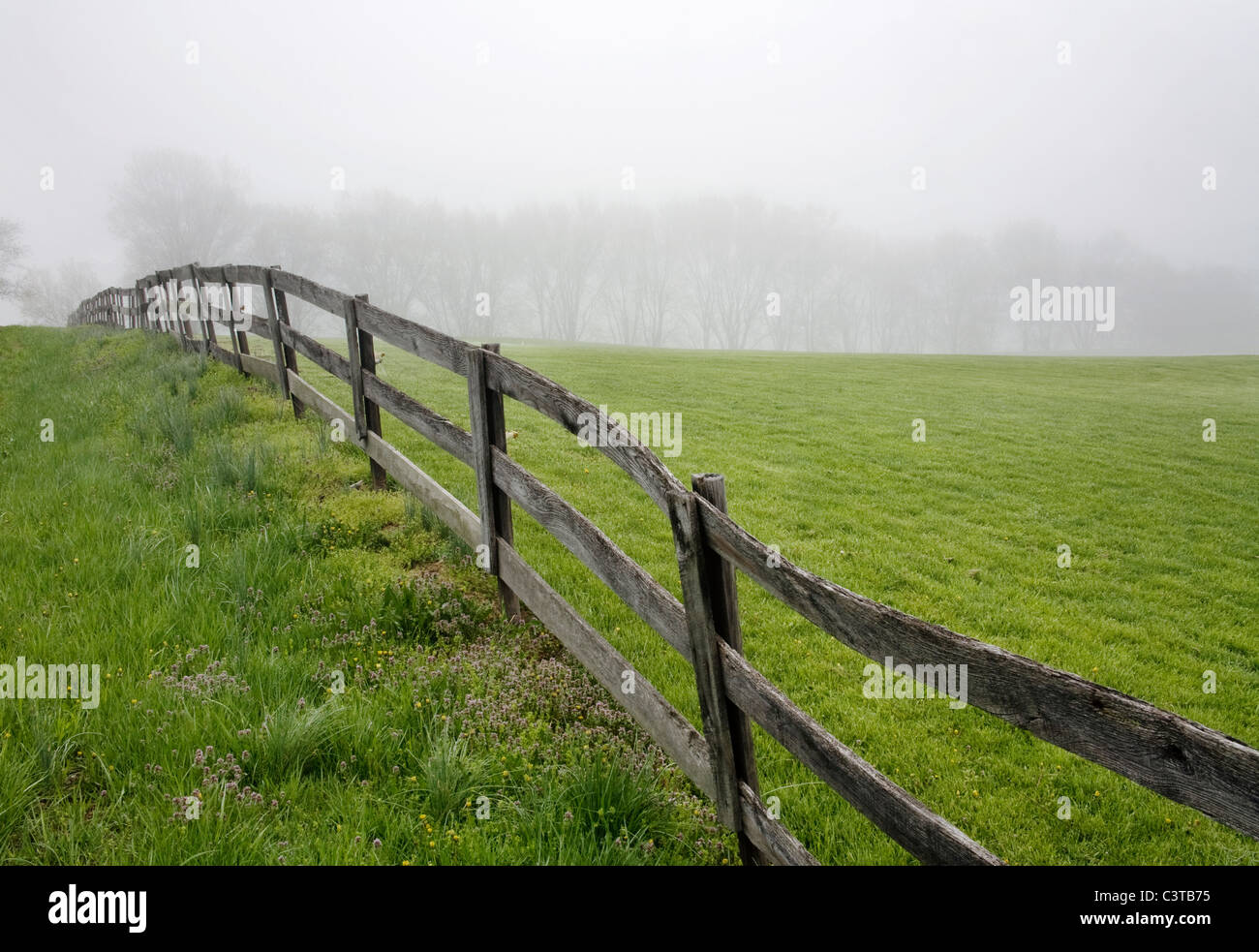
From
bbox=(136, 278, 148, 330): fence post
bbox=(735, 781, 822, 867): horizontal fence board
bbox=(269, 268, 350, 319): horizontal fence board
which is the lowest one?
bbox=(735, 781, 822, 867): horizontal fence board

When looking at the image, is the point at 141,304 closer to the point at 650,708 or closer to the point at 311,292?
the point at 311,292

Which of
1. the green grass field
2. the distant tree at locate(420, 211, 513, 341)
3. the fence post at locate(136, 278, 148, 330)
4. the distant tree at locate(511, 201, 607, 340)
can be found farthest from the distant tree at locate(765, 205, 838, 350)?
the green grass field

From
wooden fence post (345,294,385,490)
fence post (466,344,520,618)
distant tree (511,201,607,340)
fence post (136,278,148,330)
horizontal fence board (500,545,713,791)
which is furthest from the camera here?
distant tree (511,201,607,340)

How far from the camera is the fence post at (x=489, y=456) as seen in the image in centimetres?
469

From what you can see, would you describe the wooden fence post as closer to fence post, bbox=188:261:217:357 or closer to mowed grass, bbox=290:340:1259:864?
mowed grass, bbox=290:340:1259:864

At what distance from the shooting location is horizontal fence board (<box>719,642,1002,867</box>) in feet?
6.98

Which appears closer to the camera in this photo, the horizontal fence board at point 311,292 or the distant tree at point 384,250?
the horizontal fence board at point 311,292

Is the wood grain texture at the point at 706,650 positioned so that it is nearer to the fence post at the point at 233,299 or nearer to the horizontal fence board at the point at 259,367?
the horizontal fence board at the point at 259,367

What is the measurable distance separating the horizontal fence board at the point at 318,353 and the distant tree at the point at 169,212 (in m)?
66.3

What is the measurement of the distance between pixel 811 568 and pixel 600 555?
4224 millimetres

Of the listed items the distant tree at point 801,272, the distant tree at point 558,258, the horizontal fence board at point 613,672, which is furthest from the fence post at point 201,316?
the distant tree at point 801,272

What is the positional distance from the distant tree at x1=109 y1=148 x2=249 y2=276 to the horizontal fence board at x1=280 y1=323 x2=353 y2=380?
66263mm

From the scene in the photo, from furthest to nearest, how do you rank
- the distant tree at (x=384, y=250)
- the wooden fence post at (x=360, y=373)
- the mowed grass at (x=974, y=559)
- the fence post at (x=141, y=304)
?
1. the distant tree at (x=384, y=250)
2. the fence post at (x=141, y=304)
3. the wooden fence post at (x=360, y=373)
4. the mowed grass at (x=974, y=559)

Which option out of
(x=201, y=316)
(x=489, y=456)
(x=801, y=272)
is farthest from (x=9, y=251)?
(x=801, y=272)
